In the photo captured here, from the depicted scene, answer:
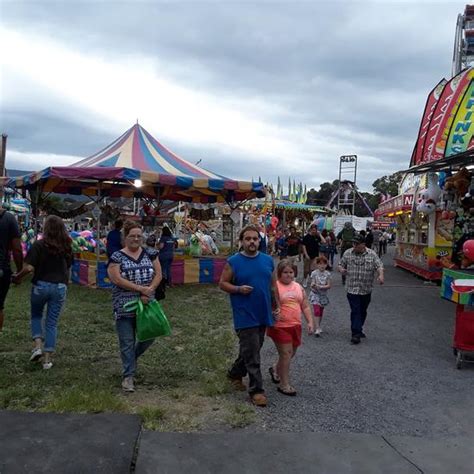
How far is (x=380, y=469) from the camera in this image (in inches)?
131

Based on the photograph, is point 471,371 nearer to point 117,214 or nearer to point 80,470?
point 80,470

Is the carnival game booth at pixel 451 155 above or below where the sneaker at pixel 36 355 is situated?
above

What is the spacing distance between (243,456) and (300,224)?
34738 mm

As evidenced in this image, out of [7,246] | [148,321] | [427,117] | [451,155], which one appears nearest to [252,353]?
Result: [148,321]

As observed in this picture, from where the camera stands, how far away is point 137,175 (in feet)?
36.1

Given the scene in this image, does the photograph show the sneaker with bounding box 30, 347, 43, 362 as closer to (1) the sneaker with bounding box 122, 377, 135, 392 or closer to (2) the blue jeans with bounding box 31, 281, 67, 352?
(2) the blue jeans with bounding box 31, 281, 67, 352

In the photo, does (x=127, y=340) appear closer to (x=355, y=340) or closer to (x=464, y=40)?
(x=355, y=340)

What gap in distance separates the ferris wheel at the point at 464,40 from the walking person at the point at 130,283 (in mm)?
46372

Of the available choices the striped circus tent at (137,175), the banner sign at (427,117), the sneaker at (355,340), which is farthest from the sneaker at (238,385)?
the banner sign at (427,117)

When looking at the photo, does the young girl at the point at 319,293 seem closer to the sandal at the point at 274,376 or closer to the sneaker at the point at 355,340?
the sneaker at the point at 355,340

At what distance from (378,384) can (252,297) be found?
1756mm

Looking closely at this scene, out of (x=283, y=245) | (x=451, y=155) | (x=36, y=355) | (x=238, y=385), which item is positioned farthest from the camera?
(x=283, y=245)

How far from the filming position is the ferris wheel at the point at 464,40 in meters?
44.3

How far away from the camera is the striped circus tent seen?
1095 centimetres
